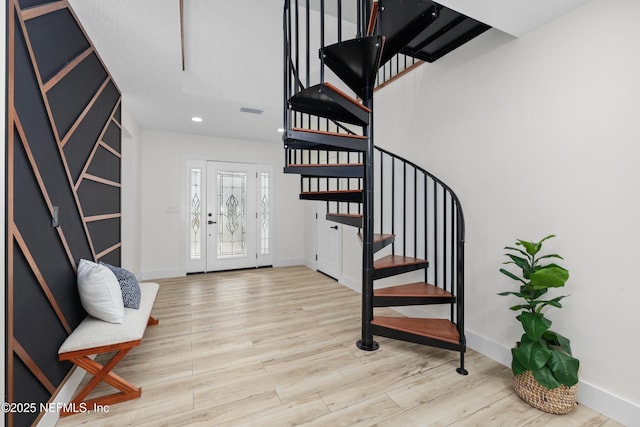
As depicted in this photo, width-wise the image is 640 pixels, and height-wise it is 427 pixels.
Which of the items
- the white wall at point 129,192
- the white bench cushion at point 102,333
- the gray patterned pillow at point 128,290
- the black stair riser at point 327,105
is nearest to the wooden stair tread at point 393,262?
the black stair riser at point 327,105

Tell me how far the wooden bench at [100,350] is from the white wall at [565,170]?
2.62m

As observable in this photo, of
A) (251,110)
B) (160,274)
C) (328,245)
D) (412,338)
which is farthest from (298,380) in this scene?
(160,274)

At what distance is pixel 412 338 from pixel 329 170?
1.52m

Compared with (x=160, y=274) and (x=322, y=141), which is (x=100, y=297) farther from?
(x=160, y=274)

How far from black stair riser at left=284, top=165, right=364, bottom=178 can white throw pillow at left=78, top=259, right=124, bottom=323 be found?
150 centimetres

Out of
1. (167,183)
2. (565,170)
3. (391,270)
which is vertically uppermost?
(167,183)

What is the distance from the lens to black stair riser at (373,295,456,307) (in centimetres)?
226

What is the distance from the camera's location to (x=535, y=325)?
165 cm

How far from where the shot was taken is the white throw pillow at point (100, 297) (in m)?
1.76

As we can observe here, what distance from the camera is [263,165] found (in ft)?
17.7

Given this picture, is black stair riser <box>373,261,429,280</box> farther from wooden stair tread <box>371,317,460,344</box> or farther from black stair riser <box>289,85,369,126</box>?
black stair riser <box>289,85,369,126</box>

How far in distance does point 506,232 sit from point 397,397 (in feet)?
4.82

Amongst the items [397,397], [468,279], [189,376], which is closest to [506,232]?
[468,279]

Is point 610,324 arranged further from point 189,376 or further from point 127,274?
point 127,274
